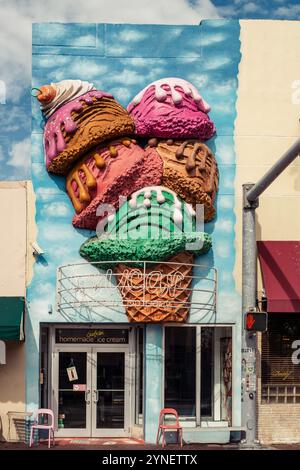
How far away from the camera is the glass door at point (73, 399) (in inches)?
764

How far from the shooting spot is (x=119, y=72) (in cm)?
1950

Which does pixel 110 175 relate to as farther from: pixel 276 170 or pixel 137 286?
pixel 276 170

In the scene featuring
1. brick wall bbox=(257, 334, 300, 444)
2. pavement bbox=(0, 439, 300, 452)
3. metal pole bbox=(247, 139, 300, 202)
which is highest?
metal pole bbox=(247, 139, 300, 202)

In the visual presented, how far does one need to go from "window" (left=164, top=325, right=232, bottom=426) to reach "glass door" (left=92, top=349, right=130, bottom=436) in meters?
1.08

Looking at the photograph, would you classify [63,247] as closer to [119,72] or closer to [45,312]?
[45,312]

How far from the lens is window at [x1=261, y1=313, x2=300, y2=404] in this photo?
761 inches

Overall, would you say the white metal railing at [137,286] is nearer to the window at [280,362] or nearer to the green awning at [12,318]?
the green awning at [12,318]

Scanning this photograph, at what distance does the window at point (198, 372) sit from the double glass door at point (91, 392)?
1.15 meters

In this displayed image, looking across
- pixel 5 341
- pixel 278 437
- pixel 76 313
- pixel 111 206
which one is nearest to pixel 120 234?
pixel 111 206

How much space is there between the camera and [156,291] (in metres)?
18.4

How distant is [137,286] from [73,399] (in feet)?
10.7

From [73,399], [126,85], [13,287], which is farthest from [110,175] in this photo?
[73,399]

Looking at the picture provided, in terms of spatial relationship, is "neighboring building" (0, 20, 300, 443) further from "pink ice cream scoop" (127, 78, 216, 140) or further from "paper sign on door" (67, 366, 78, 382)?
"pink ice cream scoop" (127, 78, 216, 140)

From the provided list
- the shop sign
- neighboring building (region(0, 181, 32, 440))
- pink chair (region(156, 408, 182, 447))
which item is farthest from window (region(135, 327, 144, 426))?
neighboring building (region(0, 181, 32, 440))
